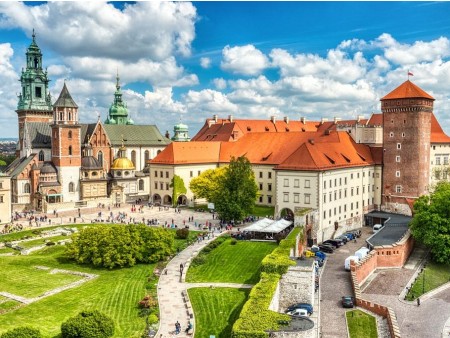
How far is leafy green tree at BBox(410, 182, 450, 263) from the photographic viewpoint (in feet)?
177

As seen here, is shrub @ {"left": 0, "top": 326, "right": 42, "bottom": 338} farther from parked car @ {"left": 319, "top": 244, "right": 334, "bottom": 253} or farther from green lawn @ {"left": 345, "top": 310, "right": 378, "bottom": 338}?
parked car @ {"left": 319, "top": 244, "right": 334, "bottom": 253}

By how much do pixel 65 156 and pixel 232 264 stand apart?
49.6 meters

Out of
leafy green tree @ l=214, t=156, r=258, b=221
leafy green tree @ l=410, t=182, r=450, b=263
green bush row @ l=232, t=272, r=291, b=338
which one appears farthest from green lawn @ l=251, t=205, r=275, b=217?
green bush row @ l=232, t=272, r=291, b=338

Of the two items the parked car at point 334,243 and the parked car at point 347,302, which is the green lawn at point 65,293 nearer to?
the parked car at point 347,302

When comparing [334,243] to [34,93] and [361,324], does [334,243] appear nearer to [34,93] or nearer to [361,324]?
[361,324]

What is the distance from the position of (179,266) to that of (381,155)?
1575 inches

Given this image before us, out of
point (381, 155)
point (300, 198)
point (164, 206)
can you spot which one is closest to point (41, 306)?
point (300, 198)

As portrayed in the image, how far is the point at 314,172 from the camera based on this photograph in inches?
2354

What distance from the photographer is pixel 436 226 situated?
179 feet

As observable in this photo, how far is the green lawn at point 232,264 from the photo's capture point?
145ft

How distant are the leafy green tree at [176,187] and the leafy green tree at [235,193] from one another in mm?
21176

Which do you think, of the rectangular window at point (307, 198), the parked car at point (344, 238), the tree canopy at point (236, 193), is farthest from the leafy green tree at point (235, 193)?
the parked car at point (344, 238)

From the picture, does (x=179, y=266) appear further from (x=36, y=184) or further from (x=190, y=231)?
(x=36, y=184)

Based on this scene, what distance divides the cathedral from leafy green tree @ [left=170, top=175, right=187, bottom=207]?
11.9 m
